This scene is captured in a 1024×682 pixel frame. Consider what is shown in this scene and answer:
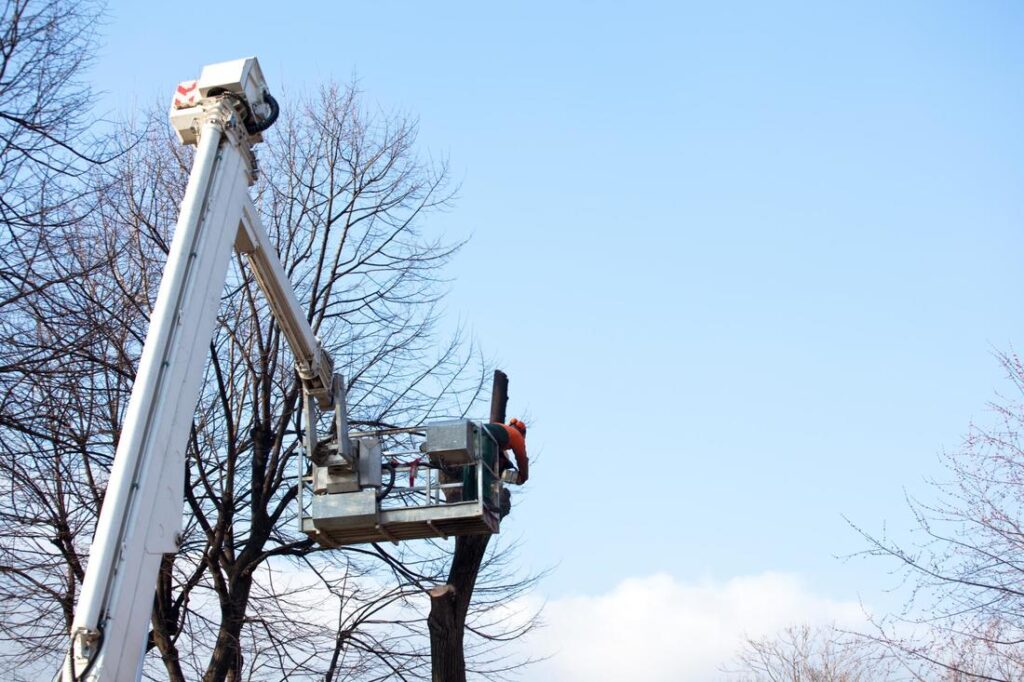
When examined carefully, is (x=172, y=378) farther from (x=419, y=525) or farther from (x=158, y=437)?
(x=419, y=525)

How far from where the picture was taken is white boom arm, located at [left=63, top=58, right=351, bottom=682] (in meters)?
6.67

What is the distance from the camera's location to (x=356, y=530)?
11570 mm

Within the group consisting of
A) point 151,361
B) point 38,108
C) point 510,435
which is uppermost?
point 38,108

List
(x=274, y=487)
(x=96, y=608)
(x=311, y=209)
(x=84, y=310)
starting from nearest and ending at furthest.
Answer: (x=96, y=608), (x=84, y=310), (x=274, y=487), (x=311, y=209)

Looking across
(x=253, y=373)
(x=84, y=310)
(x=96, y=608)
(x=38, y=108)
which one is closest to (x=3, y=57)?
(x=38, y=108)

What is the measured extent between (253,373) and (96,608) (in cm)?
955

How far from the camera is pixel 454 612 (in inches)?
509

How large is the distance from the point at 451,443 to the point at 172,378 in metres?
4.11

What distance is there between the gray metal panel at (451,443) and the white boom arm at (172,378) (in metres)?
2.68

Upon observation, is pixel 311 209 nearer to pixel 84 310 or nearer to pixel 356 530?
pixel 84 310

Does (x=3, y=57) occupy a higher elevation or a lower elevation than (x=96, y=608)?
higher

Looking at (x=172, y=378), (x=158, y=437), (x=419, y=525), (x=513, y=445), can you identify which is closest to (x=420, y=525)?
(x=419, y=525)

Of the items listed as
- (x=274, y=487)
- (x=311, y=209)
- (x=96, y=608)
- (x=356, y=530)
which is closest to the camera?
(x=96, y=608)

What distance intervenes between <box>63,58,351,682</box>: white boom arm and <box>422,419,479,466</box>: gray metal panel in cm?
268
